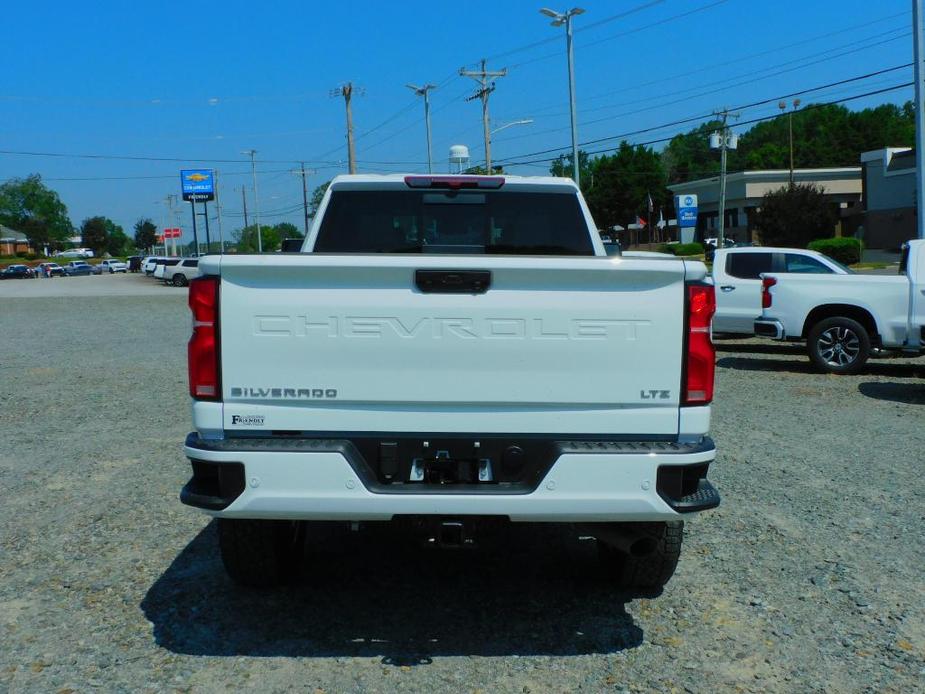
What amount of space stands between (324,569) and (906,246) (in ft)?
34.9

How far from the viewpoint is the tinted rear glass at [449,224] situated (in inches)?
227

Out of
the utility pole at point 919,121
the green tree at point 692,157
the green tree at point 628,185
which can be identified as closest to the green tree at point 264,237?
the green tree at point 628,185

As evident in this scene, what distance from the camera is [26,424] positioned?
33.5 feet

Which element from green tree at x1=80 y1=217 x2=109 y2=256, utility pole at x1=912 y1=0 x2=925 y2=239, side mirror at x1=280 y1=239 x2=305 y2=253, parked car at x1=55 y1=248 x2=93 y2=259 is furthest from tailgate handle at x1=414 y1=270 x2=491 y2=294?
green tree at x1=80 y1=217 x2=109 y2=256

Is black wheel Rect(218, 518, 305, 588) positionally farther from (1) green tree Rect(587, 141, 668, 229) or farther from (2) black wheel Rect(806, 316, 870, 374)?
(1) green tree Rect(587, 141, 668, 229)

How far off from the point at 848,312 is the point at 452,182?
9.93 m

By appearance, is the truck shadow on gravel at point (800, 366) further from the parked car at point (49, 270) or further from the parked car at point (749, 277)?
the parked car at point (49, 270)

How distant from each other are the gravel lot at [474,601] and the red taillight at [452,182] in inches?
85.0

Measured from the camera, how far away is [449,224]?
19.3ft

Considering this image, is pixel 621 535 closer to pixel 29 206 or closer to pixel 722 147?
pixel 722 147

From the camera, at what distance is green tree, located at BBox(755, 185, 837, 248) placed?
59500 millimetres

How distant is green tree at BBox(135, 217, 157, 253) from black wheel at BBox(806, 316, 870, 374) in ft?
569

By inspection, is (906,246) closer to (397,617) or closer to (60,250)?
(397,617)

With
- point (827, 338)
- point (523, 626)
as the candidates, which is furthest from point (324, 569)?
point (827, 338)
